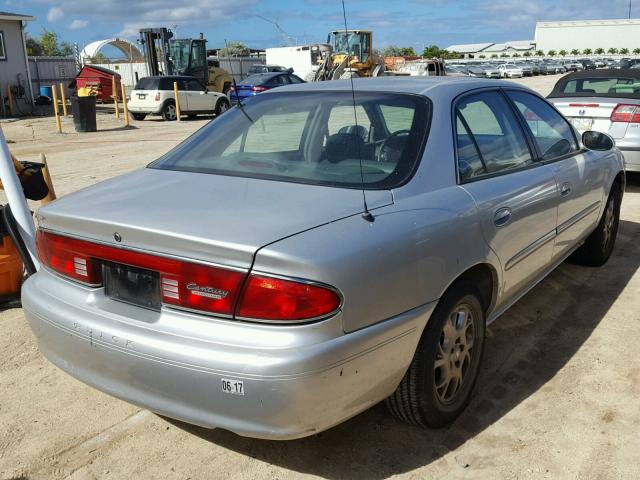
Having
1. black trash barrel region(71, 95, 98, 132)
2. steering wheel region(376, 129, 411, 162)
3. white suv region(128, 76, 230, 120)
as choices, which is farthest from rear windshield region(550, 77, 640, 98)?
white suv region(128, 76, 230, 120)

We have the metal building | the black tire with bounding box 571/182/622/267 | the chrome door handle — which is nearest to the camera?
the chrome door handle

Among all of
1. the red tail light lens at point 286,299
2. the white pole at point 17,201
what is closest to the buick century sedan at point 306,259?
the red tail light lens at point 286,299

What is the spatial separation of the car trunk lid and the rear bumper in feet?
0.89

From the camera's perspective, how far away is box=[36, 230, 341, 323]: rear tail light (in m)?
2.24

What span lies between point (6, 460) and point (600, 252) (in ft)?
14.8

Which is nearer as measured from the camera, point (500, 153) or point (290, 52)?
point (500, 153)

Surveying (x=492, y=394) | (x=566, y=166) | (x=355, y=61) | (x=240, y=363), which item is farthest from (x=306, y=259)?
(x=355, y=61)

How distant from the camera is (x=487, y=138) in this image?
3.54 metres

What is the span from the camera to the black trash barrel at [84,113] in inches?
774

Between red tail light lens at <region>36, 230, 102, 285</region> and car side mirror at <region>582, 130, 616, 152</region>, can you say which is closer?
red tail light lens at <region>36, 230, 102, 285</region>

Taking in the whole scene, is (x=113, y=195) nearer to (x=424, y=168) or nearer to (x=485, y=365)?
(x=424, y=168)

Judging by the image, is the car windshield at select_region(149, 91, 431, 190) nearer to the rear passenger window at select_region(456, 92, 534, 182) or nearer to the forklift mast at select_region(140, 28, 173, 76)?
the rear passenger window at select_region(456, 92, 534, 182)

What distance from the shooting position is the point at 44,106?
2883cm

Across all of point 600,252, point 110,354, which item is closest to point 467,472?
point 110,354
